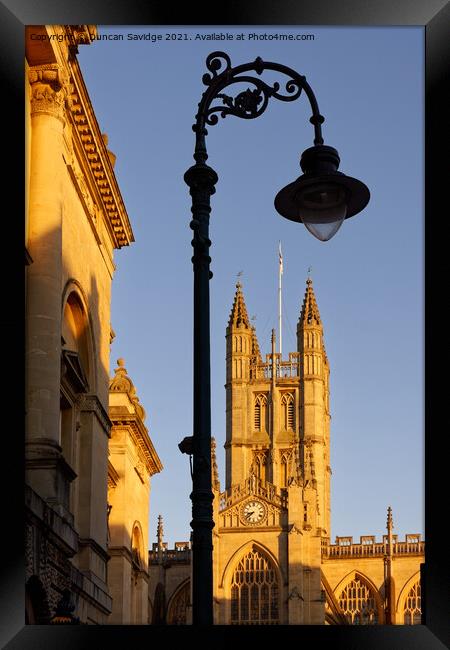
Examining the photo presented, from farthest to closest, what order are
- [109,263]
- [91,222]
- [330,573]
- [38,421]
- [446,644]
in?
[330,573], [109,263], [91,222], [38,421], [446,644]

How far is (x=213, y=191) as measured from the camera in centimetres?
1138

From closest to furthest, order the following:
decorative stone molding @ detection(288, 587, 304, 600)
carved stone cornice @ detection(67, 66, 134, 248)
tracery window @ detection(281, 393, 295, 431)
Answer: carved stone cornice @ detection(67, 66, 134, 248)
decorative stone molding @ detection(288, 587, 304, 600)
tracery window @ detection(281, 393, 295, 431)

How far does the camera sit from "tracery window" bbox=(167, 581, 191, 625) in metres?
94.9

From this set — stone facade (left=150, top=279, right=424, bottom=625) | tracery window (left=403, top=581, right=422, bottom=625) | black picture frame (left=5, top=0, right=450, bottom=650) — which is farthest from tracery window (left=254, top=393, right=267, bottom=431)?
black picture frame (left=5, top=0, right=450, bottom=650)

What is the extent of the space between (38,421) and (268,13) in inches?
377

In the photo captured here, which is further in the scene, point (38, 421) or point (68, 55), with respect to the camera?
point (68, 55)

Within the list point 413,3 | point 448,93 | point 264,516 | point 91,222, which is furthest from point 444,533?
point 264,516

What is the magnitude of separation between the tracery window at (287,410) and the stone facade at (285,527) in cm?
9

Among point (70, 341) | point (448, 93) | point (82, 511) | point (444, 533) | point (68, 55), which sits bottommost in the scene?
point (82, 511)

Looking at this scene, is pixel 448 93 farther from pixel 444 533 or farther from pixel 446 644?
pixel 446 644

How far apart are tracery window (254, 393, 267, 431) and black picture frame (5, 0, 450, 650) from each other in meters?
100

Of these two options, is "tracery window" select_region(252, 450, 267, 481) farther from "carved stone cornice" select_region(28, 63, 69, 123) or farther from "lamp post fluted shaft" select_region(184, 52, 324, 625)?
"lamp post fluted shaft" select_region(184, 52, 324, 625)

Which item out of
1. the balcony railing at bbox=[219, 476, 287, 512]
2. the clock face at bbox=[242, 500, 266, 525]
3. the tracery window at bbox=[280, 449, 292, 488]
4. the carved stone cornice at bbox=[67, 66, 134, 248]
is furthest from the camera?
the tracery window at bbox=[280, 449, 292, 488]

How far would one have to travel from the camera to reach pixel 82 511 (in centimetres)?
2447
